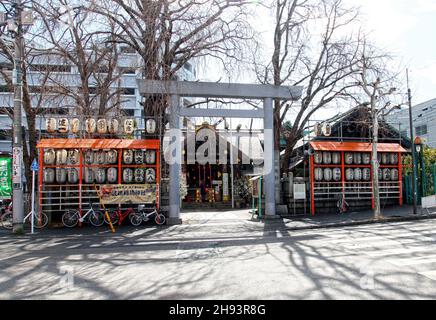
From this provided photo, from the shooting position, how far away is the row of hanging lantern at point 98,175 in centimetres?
1591

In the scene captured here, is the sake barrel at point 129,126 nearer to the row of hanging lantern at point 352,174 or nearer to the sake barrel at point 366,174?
the row of hanging lantern at point 352,174

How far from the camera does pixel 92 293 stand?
5.98m

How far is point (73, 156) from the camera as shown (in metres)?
16.1

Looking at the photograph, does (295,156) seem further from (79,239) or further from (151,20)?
(79,239)

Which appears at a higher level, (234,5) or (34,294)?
(234,5)

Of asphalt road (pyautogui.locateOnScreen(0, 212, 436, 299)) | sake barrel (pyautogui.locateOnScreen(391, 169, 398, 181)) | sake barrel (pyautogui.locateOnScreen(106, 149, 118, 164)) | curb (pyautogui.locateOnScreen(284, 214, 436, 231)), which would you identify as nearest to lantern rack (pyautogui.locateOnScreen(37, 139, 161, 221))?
sake barrel (pyautogui.locateOnScreen(106, 149, 118, 164))

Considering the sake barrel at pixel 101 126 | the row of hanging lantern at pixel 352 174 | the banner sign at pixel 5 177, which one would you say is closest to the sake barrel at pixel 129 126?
the sake barrel at pixel 101 126

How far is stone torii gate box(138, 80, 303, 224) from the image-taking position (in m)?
15.2

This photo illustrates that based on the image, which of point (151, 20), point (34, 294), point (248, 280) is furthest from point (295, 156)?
point (34, 294)

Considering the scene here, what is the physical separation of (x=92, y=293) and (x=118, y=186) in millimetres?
9985

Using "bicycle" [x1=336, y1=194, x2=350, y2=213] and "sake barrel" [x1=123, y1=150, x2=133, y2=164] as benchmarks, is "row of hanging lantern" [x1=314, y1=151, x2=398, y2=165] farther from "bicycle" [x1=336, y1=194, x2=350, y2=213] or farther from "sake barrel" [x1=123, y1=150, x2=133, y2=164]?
"sake barrel" [x1=123, y1=150, x2=133, y2=164]

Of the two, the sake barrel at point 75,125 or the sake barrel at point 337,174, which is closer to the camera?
the sake barrel at point 75,125

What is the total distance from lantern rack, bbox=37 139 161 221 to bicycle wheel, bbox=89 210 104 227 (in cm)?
70

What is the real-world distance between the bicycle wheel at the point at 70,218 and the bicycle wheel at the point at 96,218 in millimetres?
534
